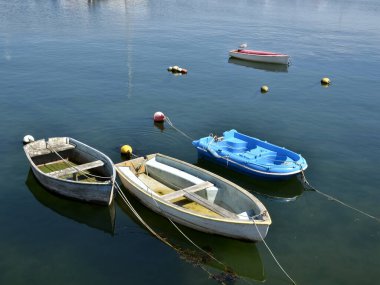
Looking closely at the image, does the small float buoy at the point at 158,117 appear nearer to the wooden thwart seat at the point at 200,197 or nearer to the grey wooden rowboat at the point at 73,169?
the grey wooden rowboat at the point at 73,169

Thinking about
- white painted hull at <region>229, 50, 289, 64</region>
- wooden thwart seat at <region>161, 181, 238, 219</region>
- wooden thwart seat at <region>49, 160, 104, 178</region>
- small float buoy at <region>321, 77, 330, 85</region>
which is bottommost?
wooden thwart seat at <region>161, 181, 238, 219</region>

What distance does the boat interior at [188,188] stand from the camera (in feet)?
64.3

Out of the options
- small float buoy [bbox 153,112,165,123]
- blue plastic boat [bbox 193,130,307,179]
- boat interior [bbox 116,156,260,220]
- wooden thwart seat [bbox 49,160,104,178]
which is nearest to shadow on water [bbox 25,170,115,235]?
wooden thwart seat [bbox 49,160,104,178]

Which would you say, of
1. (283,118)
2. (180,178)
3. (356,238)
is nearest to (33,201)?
(180,178)

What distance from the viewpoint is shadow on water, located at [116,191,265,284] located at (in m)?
17.5

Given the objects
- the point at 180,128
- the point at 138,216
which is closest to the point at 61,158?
the point at 138,216

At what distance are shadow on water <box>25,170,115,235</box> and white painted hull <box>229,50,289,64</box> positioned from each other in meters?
36.9

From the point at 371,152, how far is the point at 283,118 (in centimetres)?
806

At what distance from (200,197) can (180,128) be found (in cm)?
1191

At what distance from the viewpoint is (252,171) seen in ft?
77.5

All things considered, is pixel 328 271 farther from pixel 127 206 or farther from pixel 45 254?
pixel 45 254

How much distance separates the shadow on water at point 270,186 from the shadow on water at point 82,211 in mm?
7806

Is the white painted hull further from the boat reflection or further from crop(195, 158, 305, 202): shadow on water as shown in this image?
crop(195, 158, 305, 202): shadow on water

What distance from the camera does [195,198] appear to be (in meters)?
20.1
